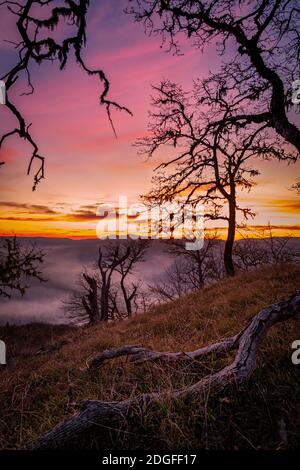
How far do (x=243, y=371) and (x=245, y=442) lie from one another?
0.61 metres

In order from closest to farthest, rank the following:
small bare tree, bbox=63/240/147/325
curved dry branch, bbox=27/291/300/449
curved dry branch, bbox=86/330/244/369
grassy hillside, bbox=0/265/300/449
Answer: grassy hillside, bbox=0/265/300/449 < curved dry branch, bbox=27/291/300/449 < curved dry branch, bbox=86/330/244/369 < small bare tree, bbox=63/240/147/325

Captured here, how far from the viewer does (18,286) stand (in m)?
12.6

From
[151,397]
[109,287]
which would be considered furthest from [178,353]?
[109,287]

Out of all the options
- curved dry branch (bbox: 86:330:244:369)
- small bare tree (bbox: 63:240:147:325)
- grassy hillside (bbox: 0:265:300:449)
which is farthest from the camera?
small bare tree (bbox: 63:240:147:325)

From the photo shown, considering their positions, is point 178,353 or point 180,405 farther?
point 178,353

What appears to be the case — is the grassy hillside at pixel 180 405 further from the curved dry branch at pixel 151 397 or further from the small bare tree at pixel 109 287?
the small bare tree at pixel 109 287

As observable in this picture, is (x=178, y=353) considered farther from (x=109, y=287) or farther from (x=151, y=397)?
(x=109, y=287)

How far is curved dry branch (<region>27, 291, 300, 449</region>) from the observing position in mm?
2717

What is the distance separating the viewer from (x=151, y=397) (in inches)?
118

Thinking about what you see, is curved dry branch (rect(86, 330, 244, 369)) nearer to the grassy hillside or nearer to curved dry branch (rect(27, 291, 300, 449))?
the grassy hillside

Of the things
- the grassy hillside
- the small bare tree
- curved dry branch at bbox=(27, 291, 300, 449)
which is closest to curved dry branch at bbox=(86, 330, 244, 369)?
the grassy hillside

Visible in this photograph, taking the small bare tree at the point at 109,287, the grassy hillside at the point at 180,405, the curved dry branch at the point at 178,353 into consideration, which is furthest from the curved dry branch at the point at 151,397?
the small bare tree at the point at 109,287
